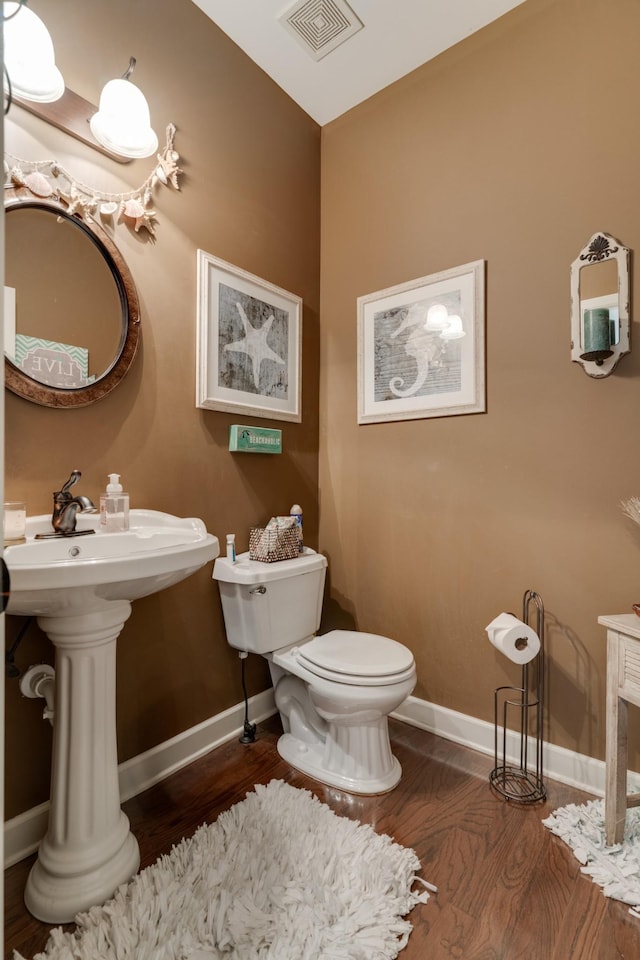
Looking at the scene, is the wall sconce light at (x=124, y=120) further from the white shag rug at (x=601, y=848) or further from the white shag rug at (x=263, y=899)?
the white shag rug at (x=601, y=848)

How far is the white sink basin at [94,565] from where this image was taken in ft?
3.15

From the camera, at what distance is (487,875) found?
1.27 m

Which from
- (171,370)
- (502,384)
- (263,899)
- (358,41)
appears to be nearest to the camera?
(263,899)

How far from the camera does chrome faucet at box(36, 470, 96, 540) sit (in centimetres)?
132

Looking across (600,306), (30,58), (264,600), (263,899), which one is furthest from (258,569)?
(30,58)

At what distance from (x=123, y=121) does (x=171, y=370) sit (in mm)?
765

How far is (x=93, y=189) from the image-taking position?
147cm

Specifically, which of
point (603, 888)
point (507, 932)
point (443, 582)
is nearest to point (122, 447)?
point (443, 582)

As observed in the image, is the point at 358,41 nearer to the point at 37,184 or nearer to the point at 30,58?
the point at 30,58

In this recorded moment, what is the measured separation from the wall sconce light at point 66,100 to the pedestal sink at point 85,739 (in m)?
1.18

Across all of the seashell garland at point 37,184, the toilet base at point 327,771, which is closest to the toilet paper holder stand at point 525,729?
the toilet base at point 327,771

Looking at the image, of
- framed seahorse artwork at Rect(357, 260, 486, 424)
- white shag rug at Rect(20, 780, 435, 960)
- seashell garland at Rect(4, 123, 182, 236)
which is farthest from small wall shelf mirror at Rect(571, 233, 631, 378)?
white shag rug at Rect(20, 780, 435, 960)

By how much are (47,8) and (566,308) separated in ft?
6.09

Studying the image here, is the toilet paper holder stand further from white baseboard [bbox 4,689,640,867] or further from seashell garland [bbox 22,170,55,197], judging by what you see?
seashell garland [bbox 22,170,55,197]
